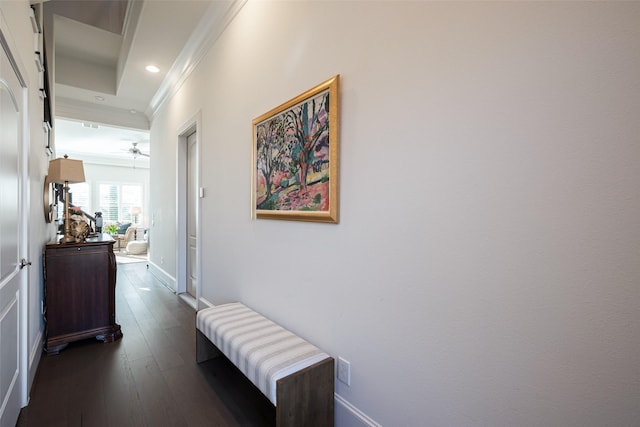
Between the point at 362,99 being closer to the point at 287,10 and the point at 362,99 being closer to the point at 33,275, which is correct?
the point at 287,10

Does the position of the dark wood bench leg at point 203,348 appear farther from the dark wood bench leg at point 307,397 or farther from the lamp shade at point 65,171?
the lamp shade at point 65,171

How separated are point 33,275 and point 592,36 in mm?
3366

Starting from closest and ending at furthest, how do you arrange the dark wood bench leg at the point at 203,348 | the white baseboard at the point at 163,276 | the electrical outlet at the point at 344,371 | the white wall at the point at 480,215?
the white wall at the point at 480,215 → the electrical outlet at the point at 344,371 → the dark wood bench leg at the point at 203,348 → the white baseboard at the point at 163,276

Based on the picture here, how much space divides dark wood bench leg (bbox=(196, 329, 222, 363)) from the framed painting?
107 centimetres

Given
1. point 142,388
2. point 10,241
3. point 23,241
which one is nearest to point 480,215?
point 10,241

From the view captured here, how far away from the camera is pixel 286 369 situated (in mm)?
1419

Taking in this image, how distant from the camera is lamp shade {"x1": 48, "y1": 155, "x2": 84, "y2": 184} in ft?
8.77

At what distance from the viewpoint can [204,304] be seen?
10.8ft

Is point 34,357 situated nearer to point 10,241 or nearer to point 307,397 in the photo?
point 10,241

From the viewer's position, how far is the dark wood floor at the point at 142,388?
67.5 inches

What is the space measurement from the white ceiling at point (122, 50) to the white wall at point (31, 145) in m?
1.09

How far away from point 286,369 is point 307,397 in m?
0.18

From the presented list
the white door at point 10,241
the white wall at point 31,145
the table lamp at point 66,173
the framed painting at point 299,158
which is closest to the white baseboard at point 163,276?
the table lamp at point 66,173

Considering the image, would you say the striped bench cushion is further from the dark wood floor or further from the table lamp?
the table lamp
